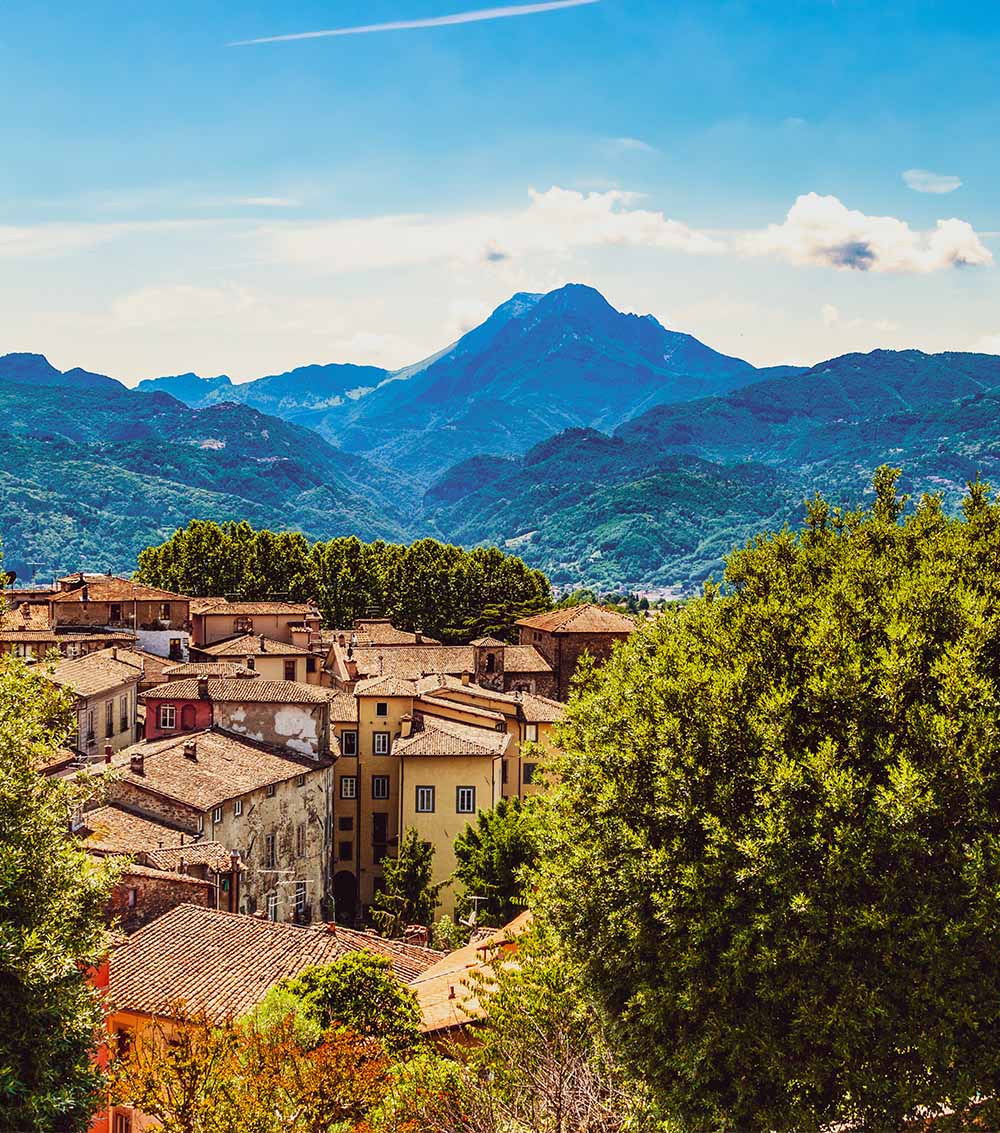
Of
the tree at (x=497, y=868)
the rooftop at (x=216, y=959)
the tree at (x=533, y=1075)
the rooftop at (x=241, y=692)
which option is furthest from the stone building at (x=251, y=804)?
the tree at (x=533, y=1075)

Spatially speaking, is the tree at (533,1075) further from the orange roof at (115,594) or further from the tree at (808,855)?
the orange roof at (115,594)

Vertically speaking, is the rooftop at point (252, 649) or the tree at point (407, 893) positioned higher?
the rooftop at point (252, 649)

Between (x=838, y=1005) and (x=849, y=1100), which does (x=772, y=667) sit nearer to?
(x=838, y=1005)

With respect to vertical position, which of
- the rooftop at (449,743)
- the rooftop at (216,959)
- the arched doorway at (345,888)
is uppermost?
the rooftop at (216,959)

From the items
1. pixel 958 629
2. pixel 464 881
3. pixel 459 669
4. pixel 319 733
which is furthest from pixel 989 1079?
pixel 459 669

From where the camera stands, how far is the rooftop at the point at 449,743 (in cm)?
4838

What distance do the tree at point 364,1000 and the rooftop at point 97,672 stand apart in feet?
88.0

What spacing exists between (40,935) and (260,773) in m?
27.9

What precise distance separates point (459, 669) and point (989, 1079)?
2524 inches

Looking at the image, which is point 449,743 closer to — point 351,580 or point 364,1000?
point 364,1000

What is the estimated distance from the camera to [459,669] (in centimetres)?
7600

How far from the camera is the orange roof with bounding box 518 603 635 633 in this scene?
269 ft

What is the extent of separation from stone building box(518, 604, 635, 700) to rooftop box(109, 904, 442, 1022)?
168 feet

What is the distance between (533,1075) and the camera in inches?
618
